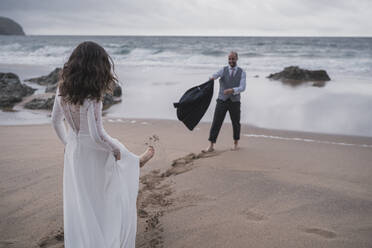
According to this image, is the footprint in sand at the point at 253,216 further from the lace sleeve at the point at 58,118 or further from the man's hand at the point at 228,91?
the man's hand at the point at 228,91

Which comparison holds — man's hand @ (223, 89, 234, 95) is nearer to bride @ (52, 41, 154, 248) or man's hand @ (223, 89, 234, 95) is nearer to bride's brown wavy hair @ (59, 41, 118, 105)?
bride @ (52, 41, 154, 248)

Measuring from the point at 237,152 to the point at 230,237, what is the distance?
308 cm

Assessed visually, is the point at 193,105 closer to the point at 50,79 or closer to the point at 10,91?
the point at 10,91

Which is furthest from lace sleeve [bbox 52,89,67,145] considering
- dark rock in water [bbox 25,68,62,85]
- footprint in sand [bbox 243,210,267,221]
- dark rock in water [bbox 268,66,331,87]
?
dark rock in water [bbox 268,66,331,87]

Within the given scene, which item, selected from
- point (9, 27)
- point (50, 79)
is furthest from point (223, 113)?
point (9, 27)

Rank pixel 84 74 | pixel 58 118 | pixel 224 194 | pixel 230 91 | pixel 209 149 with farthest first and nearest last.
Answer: pixel 209 149
pixel 230 91
pixel 224 194
pixel 58 118
pixel 84 74

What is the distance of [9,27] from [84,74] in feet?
477

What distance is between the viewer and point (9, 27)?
127 metres

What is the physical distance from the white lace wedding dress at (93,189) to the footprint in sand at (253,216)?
4.97ft

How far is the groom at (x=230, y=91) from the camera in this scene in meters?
6.25

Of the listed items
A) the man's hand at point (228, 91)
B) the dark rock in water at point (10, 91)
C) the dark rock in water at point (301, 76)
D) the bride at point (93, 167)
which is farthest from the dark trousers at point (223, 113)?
the dark rock in water at point (301, 76)

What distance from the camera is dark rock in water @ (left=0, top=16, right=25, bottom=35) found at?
121m

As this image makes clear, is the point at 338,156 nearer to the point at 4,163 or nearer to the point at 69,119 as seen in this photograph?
the point at 69,119

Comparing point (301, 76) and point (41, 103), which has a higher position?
point (301, 76)
